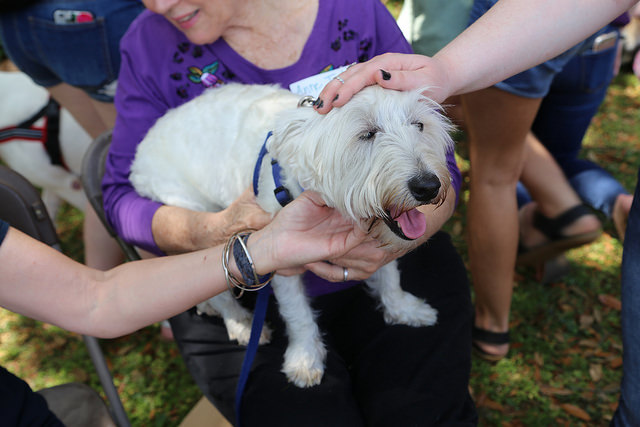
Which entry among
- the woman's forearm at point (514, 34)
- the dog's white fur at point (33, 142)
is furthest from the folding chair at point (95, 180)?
the woman's forearm at point (514, 34)

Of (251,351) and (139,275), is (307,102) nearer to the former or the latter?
(139,275)

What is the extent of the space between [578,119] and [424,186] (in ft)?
8.76

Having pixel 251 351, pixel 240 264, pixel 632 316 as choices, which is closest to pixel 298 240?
pixel 240 264

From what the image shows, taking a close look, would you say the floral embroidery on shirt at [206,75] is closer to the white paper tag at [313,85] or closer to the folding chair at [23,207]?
the white paper tag at [313,85]

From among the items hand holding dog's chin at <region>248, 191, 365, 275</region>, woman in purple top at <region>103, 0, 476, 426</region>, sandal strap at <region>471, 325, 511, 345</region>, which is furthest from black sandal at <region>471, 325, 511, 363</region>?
hand holding dog's chin at <region>248, 191, 365, 275</region>

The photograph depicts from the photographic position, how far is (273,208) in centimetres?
183

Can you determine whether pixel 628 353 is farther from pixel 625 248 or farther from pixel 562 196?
pixel 562 196

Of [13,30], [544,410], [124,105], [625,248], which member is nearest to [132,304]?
[124,105]

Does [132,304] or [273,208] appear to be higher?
[273,208]

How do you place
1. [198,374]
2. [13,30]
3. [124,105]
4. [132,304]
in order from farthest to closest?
[13,30] → [124,105] → [198,374] → [132,304]

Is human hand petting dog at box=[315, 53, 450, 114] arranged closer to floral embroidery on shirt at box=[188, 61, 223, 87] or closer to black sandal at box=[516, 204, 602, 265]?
floral embroidery on shirt at box=[188, 61, 223, 87]

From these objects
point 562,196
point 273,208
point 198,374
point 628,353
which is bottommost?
point 198,374

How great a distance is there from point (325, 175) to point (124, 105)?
1.11 metres

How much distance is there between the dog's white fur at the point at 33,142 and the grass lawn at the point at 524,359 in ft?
3.97
